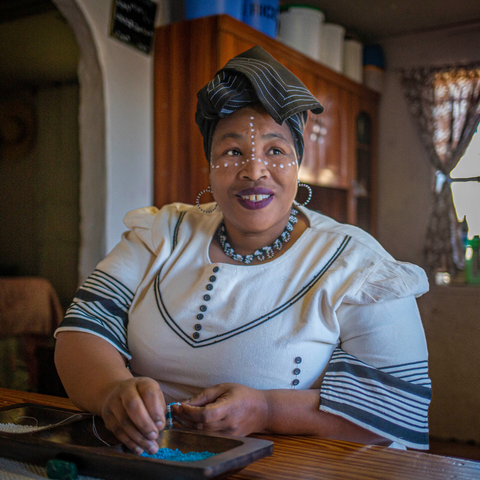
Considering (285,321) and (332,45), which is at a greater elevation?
(332,45)

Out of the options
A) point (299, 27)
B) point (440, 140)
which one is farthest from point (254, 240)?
point (440, 140)

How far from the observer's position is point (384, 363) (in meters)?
0.93

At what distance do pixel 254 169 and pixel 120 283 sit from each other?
1.32ft

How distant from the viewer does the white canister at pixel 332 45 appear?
3.45 meters

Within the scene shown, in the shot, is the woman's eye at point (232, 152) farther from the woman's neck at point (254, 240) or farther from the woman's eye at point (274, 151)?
the woman's neck at point (254, 240)

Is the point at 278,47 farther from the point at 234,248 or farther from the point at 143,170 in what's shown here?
the point at 234,248

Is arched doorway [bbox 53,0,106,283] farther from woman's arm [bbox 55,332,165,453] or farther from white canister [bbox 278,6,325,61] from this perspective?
white canister [bbox 278,6,325,61]

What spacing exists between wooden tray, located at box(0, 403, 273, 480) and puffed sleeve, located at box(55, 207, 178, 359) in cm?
21

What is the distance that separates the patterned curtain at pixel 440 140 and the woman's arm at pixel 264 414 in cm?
283

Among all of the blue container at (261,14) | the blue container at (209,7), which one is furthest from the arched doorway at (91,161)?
the blue container at (261,14)

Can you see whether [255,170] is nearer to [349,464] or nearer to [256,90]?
[256,90]

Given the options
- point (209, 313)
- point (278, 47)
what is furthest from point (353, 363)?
point (278, 47)

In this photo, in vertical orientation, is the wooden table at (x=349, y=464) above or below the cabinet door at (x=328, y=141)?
below

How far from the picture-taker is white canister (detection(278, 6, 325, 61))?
3119 mm
